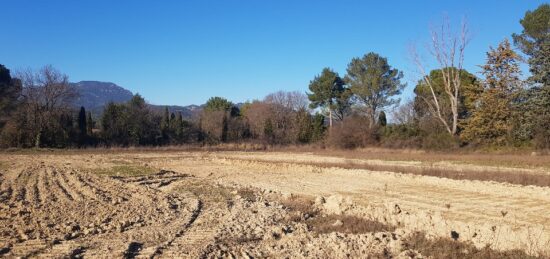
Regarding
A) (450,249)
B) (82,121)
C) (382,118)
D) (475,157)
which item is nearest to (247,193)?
(450,249)

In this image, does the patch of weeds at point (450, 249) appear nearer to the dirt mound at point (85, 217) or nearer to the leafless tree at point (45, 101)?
the dirt mound at point (85, 217)

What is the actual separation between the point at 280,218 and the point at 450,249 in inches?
164

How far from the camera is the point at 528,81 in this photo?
116 ft

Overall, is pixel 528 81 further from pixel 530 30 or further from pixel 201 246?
pixel 201 246

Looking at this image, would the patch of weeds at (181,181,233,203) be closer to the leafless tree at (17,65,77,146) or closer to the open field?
the open field

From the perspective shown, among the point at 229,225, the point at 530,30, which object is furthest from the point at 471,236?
the point at 530,30

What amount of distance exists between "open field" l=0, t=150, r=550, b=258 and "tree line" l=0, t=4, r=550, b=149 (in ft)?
64.8

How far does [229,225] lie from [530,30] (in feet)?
119

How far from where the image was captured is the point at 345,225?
9766 mm

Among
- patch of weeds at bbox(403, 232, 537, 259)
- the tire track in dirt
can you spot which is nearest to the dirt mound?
patch of weeds at bbox(403, 232, 537, 259)

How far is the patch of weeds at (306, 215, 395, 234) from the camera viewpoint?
9.32 meters

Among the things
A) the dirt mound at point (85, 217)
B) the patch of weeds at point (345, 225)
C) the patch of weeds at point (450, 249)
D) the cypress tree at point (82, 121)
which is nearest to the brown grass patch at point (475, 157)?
the patch of weeds at point (345, 225)

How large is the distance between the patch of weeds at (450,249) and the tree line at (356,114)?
2918cm

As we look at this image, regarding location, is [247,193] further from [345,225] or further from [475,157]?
[475,157]
